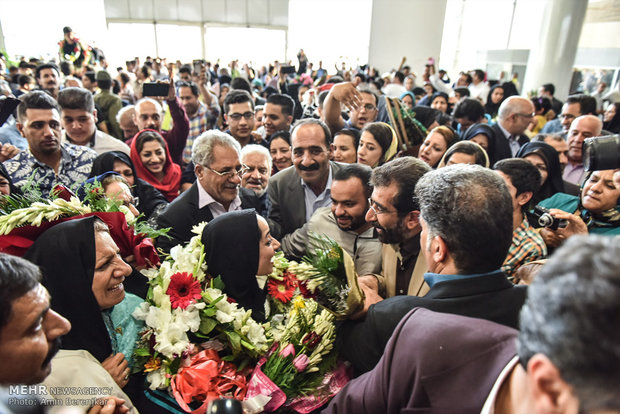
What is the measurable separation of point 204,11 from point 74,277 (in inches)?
787

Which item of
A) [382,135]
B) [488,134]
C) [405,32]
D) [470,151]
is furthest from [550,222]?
[405,32]

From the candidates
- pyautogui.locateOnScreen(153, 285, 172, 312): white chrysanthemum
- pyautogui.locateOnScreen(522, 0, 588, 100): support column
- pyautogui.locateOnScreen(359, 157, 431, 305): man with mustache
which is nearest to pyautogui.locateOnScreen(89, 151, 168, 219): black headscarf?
pyautogui.locateOnScreen(153, 285, 172, 312): white chrysanthemum

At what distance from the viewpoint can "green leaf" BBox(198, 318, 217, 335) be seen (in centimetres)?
159

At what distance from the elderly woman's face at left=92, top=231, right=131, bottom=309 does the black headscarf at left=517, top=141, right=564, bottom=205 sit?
3.40m

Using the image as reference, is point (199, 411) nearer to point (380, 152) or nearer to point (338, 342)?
point (338, 342)

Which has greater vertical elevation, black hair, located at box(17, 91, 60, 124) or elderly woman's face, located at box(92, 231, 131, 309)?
black hair, located at box(17, 91, 60, 124)

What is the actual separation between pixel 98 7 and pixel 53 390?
20.3m

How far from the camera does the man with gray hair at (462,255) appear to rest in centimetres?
118

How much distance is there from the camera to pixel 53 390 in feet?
4.20

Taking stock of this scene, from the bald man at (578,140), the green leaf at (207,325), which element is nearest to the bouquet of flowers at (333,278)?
the green leaf at (207,325)

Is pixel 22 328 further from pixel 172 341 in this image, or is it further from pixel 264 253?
pixel 264 253

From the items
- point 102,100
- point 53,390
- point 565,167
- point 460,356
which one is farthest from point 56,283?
point 102,100

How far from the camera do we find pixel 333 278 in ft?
5.30

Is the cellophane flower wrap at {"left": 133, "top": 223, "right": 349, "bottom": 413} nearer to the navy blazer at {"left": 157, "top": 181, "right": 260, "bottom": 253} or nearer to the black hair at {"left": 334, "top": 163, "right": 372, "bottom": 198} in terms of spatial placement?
the navy blazer at {"left": 157, "top": 181, "right": 260, "bottom": 253}
